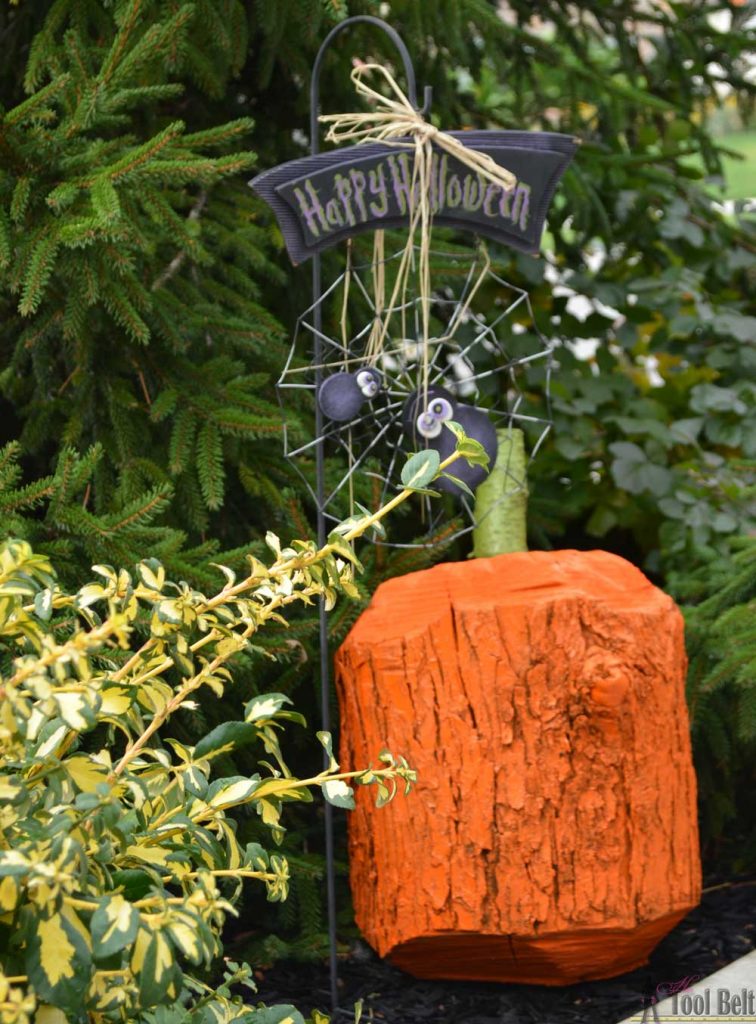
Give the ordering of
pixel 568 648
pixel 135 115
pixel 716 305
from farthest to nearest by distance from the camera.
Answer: pixel 716 305
pixel 135 115
pixel 568 648

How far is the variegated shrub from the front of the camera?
1.42 m

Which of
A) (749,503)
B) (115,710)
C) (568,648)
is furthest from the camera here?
(749,503)

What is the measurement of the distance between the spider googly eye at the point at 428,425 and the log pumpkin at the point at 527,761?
1.00ft

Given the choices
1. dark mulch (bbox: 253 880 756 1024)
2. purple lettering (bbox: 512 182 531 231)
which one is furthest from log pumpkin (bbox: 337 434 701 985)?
purple lettering (bbox: 512 182 531 231)

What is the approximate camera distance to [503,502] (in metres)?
2.81

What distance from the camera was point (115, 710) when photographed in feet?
5.26

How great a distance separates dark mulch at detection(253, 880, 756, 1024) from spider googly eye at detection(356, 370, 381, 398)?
125cm

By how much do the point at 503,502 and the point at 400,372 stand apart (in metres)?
0.36

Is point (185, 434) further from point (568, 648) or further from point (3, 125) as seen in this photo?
point (568, 648)

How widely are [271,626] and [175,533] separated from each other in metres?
0.36

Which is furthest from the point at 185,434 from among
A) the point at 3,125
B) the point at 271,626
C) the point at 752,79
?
the point at 752,79

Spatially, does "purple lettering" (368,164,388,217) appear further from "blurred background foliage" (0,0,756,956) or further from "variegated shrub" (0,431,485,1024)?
"variegated shrub" (0,431,485,1024)

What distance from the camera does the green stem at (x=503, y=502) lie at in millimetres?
2807

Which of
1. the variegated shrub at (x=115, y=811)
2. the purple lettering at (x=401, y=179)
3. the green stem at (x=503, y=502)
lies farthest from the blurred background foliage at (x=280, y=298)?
the variegated shrub at (x=115, y=811)
